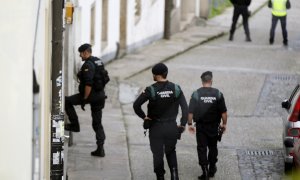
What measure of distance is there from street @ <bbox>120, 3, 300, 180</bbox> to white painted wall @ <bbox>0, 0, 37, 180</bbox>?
255 inches

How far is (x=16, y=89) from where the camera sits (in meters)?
9.57

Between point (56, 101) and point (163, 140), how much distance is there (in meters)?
3.11

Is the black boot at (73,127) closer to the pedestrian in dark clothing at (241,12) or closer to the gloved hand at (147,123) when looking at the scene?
the gloved hand at (147,123)

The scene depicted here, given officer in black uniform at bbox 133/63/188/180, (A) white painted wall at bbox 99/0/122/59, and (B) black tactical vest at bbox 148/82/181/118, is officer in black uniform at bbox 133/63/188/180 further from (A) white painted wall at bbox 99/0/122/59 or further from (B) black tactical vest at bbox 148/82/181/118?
(A) white painted wall at bbox 99/0/122/59

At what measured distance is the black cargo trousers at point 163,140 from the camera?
14773 mm

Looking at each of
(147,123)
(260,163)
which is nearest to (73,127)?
(147,123)

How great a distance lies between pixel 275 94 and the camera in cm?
2255

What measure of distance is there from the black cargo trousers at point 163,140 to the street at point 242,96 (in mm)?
959

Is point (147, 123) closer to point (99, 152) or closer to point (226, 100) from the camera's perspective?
point (99, 152)

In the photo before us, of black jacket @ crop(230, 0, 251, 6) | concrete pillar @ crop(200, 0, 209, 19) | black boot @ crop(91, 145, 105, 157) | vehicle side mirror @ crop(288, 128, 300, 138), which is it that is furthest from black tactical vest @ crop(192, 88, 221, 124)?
concrete pillar @ crop(200, 0, 209, 19)

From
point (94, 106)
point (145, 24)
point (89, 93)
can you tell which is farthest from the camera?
point (145, 24)

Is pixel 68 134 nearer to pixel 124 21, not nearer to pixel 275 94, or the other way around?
pixel 275 94

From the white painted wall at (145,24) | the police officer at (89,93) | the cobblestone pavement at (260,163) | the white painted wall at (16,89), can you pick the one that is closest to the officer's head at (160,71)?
the police officer at (89,93)

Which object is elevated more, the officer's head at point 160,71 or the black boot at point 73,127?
the officer's head at point 160,71
